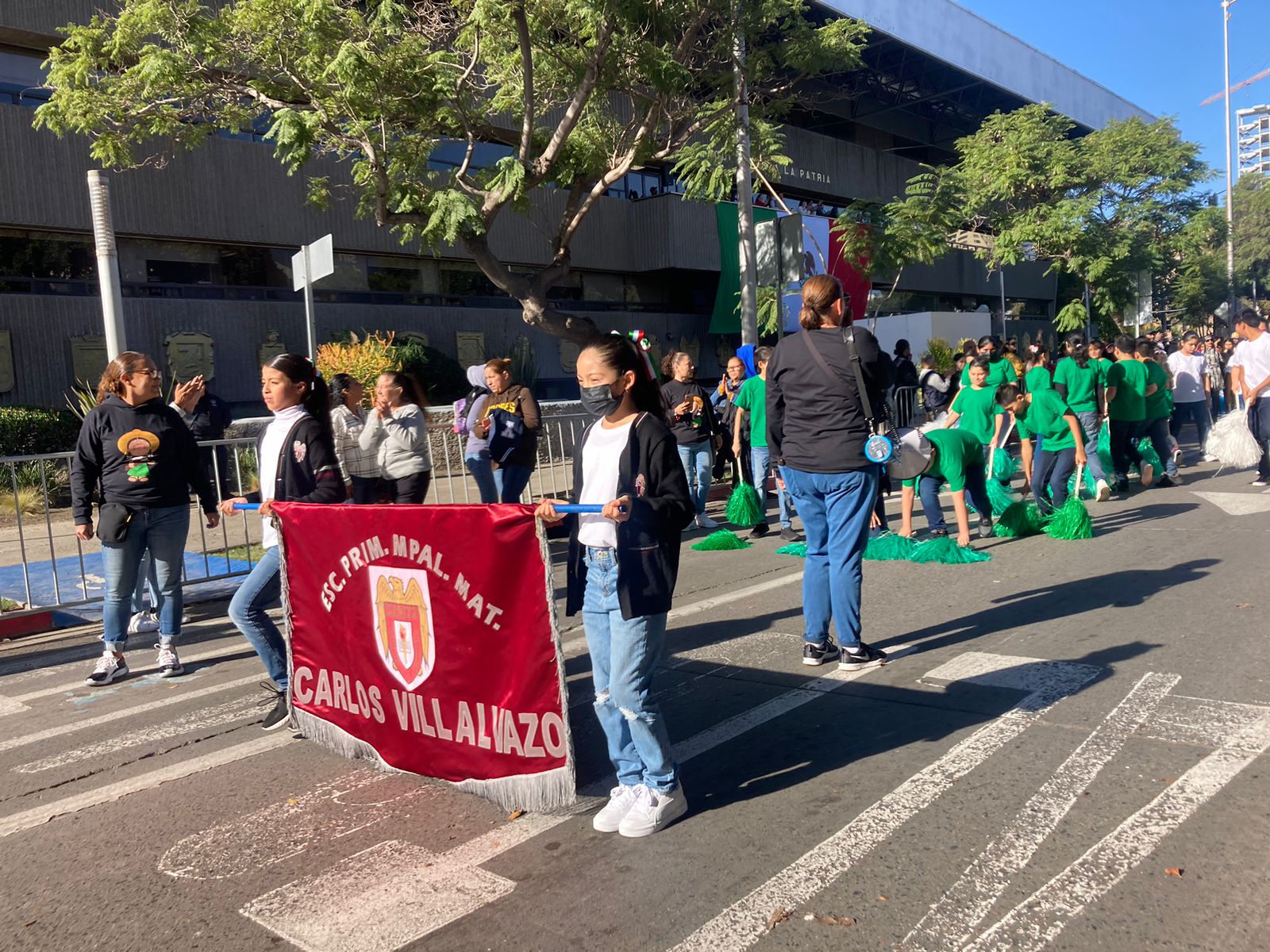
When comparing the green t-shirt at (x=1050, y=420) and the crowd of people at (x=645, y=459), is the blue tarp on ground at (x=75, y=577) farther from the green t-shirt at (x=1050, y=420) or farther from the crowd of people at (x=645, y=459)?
the green t-shirt at (x=1050, y=420)

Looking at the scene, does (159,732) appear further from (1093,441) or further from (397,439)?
(1093,441)

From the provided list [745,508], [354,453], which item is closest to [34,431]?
[354,453]

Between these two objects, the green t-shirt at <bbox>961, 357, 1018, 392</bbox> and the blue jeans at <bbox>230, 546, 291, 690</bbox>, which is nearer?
the blue jeans at <bbox>230, 546, 291, 690</bbox>

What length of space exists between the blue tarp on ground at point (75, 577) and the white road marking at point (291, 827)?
188 inches

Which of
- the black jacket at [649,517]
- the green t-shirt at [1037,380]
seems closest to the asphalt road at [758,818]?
the black jacket at [649,517]

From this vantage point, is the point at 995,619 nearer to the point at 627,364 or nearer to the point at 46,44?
the point at 627,364

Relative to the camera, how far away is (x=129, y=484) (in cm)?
585

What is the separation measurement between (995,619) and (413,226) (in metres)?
10.1

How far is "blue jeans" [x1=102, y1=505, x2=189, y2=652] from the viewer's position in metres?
5.95

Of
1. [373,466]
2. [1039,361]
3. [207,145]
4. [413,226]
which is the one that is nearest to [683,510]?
[373,466]

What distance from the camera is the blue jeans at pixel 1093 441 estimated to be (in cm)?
1108

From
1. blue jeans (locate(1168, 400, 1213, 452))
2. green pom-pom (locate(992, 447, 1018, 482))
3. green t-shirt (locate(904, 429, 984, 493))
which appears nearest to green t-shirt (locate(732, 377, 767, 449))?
green t-shirt (locate(904, 429, 984, 493))

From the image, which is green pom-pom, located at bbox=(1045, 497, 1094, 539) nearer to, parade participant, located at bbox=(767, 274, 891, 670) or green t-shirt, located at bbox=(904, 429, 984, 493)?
green t-shirt, located at bbox=(904, 429, 984, 493)

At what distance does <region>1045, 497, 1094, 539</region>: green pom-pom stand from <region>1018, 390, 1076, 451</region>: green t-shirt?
3.35 feet
